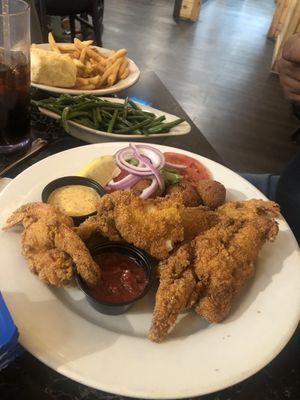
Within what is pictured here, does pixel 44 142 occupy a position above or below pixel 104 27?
above

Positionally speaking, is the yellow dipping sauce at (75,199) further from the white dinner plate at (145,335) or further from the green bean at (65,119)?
the green bean at (65,119)

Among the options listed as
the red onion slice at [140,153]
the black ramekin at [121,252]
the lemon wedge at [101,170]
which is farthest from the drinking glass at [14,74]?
the black ramekin at [121,252]

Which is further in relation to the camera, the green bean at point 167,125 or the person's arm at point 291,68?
the green bean at point 167,125

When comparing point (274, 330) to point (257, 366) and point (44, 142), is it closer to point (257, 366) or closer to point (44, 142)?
point (257, 366)

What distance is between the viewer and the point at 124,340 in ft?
4.16

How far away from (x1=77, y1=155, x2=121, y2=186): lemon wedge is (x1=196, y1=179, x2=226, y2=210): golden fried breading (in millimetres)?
442

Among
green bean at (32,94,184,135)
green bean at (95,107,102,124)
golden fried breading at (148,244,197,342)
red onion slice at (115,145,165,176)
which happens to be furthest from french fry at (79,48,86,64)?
golden fried breading at (148,244,197,342)

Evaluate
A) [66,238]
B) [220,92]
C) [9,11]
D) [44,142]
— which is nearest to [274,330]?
[66,238]

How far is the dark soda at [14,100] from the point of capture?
1907 mm

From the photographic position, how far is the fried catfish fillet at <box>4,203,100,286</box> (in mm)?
1332

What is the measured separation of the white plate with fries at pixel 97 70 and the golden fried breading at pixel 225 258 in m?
1.53

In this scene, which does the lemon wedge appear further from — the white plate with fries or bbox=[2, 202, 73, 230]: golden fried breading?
the white plate with fries

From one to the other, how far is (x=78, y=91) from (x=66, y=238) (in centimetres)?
146

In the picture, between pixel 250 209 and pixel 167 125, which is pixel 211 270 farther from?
pixel 167 125
